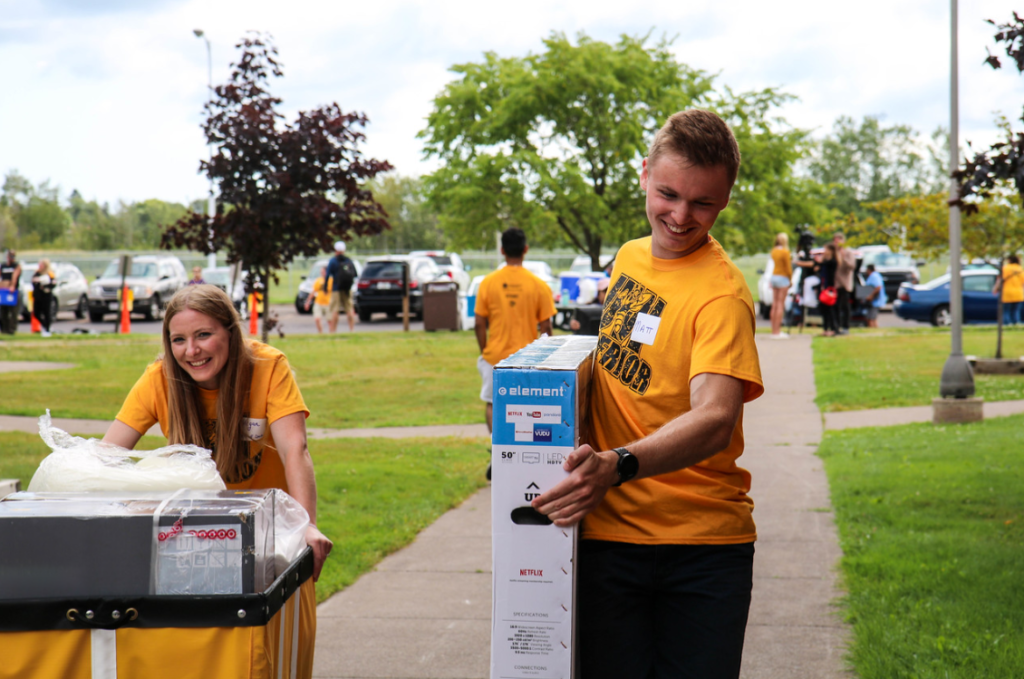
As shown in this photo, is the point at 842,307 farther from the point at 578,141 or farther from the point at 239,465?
the point at 239,465

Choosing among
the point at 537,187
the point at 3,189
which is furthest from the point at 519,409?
the point at 3,189

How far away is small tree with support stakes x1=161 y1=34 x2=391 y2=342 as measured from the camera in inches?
396

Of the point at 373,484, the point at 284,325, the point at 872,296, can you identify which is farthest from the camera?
the point at 284,325

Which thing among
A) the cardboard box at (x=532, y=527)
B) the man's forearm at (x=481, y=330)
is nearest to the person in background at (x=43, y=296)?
the man's forearm at (x=481, y=330)

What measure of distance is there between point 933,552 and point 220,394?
4.20 m

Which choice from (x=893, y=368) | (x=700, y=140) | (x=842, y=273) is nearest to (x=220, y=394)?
(x=700, y=140)

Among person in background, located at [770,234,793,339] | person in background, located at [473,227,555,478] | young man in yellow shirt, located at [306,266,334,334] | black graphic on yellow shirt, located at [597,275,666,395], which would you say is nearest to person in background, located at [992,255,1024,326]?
person in background, located at [770,234,793,339]

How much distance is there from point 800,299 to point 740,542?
20.6m

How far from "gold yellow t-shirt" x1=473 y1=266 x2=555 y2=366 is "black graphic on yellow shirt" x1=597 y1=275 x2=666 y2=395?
546 centimetres

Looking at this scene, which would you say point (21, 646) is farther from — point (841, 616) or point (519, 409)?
point (841, 616)

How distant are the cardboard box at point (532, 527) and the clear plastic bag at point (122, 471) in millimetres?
782

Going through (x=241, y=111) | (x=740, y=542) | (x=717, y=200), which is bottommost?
(x=740, y=542)

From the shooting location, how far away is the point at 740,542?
2.55 m

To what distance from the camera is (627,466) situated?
230 centimetres
